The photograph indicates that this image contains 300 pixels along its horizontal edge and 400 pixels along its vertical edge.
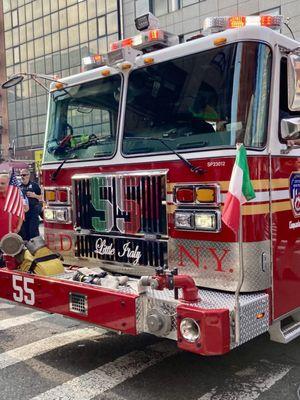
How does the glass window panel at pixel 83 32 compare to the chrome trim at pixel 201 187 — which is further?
the glass window panel at pixel 83 32

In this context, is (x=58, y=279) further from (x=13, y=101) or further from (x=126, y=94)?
(x=13, y=101)

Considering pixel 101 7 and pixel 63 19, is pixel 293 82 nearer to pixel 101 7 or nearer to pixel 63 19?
pixel 101 7

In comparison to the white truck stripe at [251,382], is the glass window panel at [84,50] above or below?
above

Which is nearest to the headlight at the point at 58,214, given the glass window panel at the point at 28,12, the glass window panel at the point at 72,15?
the glass window panel at the point at 72,15

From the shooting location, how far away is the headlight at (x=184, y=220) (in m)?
3.76

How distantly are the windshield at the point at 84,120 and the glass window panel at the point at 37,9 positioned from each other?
36116mm

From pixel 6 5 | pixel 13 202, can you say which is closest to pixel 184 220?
pixel 13 202

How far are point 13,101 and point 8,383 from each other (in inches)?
1579

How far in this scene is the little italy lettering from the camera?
13.8ft

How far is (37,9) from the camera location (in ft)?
126

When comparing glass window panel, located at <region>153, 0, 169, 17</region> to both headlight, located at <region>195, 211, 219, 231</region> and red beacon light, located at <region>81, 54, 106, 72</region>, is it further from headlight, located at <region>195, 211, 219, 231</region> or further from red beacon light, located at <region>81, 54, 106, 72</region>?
headlight, located at <region>195, 211, 219, 231</region>

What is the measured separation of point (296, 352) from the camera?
454 centimetres

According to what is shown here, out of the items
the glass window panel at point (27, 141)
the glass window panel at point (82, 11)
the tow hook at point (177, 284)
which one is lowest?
the tow hook at point (177, 284)

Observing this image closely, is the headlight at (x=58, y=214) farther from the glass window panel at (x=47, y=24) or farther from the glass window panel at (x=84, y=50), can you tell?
the glass window panel at (x=47, y=24)
